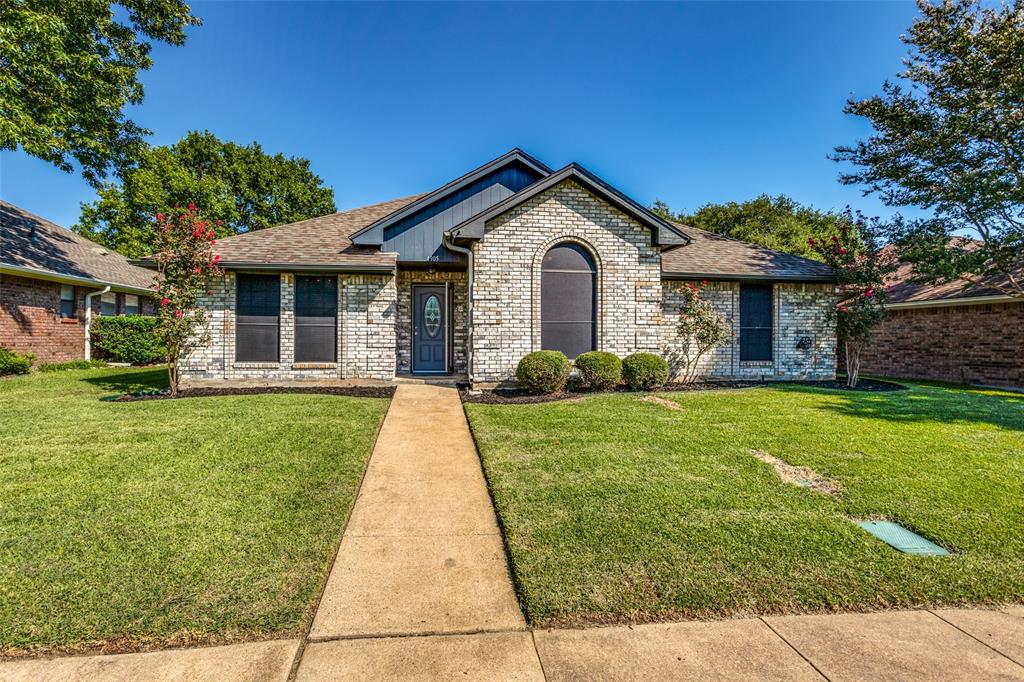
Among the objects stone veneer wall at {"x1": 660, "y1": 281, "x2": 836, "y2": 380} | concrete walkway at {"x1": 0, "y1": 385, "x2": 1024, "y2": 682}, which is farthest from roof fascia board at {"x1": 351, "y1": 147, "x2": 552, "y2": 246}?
concrete walkway at {"x1": 0, "y1": 385, "x2": 1024, "y2": 682}

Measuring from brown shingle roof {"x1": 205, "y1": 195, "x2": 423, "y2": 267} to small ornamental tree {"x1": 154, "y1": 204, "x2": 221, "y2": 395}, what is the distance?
84cm

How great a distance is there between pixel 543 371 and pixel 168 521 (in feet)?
23.1

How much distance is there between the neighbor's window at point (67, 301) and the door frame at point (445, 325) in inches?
509

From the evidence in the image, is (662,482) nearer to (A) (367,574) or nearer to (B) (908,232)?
(A) (367,574)

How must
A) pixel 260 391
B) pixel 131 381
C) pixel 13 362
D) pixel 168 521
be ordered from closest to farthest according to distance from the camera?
pixel 168 521 → pixel 260 391 → pixel 131 381 → pixel 13 362

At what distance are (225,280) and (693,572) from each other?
39.2 ft

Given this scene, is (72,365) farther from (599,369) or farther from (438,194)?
(599,369)

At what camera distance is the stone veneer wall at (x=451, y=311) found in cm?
1294

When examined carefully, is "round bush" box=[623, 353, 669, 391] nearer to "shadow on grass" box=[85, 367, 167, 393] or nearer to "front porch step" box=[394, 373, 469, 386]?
"front porch step" box=[394, 373, 469, 386]

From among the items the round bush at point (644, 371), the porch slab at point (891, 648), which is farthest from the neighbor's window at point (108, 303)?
the porch slab at point (891, 648)

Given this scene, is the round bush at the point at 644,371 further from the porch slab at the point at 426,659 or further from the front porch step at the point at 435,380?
the porch slab at the point at 426,659

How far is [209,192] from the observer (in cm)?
3042

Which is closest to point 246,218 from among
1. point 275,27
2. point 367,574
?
point 275,27

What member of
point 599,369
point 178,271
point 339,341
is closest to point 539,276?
point 599,369
